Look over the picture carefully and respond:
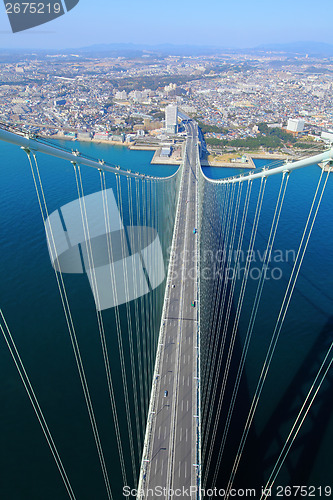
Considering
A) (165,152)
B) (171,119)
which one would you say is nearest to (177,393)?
(165,152)

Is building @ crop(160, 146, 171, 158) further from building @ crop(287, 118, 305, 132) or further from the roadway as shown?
the roadway

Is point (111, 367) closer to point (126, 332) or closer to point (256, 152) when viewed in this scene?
point (126, 332)

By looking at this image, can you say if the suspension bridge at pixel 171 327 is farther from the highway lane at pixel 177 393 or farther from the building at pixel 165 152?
the building at pixel 165 152

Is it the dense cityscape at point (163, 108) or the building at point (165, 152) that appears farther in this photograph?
the dense cityscape at point (163, 108)

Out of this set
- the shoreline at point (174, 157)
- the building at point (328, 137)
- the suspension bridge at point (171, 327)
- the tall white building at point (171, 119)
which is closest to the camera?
the building at point (328, 137)

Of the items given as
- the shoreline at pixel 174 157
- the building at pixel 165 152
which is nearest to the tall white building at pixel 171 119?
the shoreline at pixel 174 157

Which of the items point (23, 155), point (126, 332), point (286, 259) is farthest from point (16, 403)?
point (23, 155)

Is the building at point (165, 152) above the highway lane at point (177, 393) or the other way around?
the other way around
